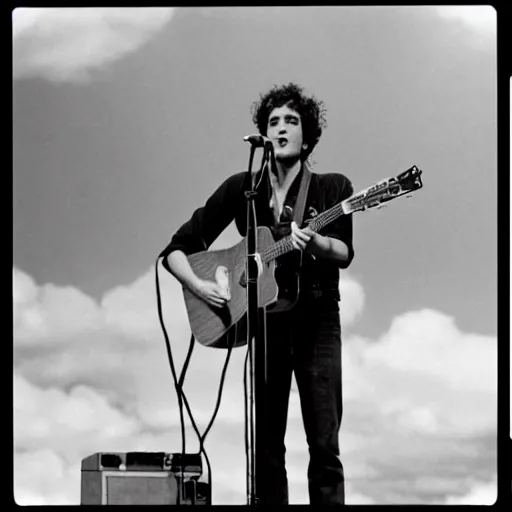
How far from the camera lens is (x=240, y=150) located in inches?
187

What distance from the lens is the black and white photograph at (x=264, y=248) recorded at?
4.56 meters

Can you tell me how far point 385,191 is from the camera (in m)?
4.61

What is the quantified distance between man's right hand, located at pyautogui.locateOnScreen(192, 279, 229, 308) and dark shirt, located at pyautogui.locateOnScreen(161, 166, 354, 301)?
0.49 feet

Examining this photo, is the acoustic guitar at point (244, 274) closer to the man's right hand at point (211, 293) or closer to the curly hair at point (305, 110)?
the man's right hand at point (211, 293)

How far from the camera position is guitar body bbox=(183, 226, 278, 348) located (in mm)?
4598

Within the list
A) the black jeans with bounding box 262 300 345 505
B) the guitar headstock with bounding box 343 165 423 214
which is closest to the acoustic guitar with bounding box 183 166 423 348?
the guitar headstock with bounding box 343 165 423 214

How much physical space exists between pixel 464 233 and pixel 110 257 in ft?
4.88

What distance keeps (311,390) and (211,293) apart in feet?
1.89

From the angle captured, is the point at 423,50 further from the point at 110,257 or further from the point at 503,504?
the point at 503,504

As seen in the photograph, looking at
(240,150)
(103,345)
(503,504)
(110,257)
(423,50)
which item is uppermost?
(423,50)

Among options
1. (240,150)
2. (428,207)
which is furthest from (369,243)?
(240,150)

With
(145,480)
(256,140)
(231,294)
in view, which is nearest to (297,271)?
(231,294)

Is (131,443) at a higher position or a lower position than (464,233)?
lower
